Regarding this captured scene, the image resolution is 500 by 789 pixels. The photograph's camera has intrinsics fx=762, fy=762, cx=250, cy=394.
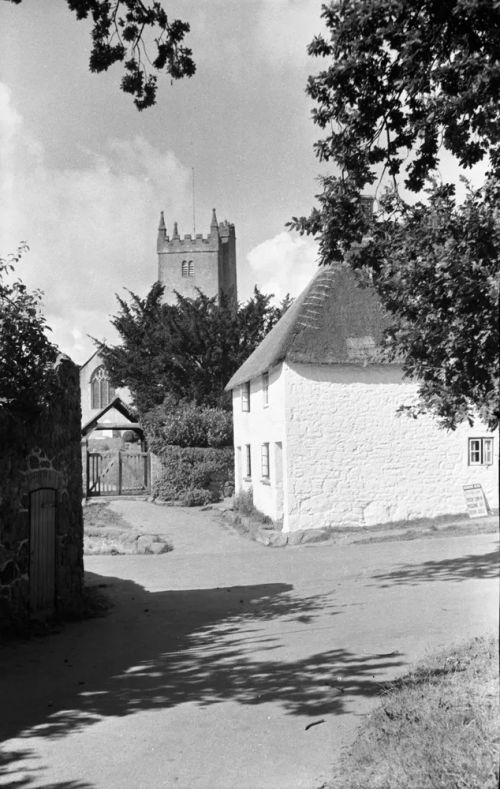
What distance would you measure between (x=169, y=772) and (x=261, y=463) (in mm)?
17784

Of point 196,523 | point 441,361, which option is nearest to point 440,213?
point 441,361

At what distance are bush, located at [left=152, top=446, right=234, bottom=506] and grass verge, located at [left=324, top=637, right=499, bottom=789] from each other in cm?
2307

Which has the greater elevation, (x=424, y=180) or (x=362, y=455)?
(x=424, y=180)

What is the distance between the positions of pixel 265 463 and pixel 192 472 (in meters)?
7.64

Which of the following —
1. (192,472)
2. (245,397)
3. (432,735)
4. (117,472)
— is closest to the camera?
(432,735)

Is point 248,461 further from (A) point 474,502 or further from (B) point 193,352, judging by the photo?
(B) point 193,352

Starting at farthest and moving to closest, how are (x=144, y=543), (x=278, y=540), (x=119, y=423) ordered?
(x=119, y=423) → (x=278, y=540) → (x=144, y=543)

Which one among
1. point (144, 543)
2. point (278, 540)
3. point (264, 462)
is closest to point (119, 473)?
point (264, 462)

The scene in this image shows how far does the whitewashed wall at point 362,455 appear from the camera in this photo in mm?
19641

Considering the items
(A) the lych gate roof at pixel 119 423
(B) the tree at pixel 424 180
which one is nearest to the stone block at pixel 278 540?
(B) the tree at pixel 424 180

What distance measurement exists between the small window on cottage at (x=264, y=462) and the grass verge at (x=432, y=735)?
15759 millimetres

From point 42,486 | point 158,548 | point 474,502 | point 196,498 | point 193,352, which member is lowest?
point 158,548

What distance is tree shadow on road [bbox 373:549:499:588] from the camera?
12547 mm

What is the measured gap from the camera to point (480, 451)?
20547mm
